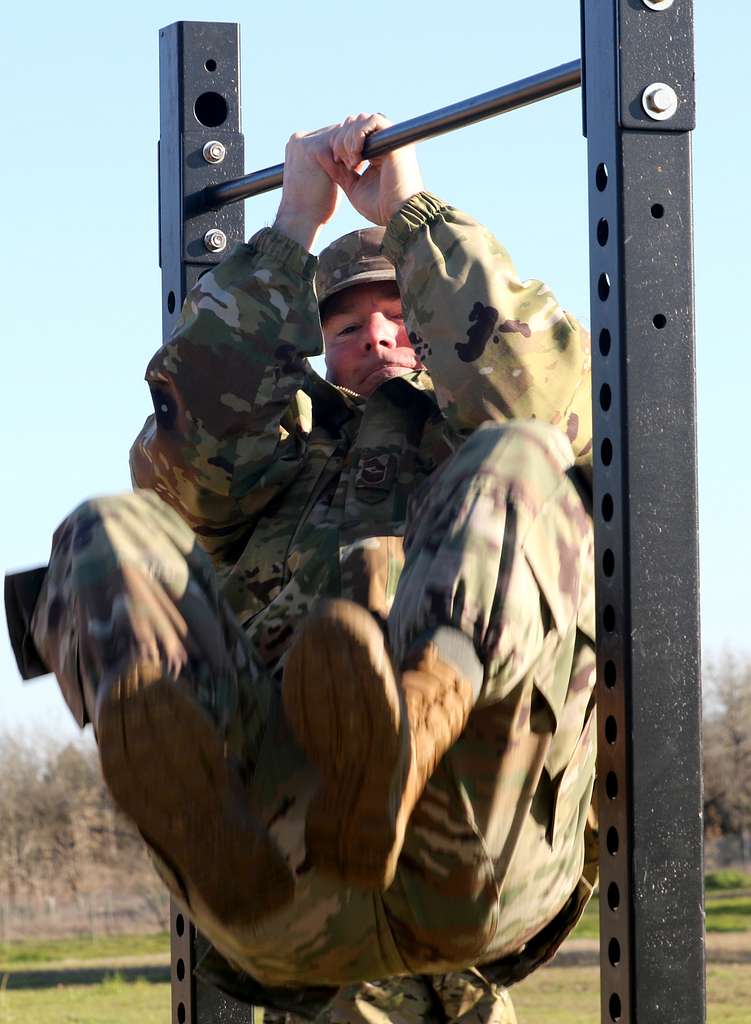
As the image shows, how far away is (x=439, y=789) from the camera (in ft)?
6.52

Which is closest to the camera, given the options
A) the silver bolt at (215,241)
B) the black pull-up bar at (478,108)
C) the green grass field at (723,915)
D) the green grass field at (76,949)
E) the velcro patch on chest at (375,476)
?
the black pull-up bar at (478,108)

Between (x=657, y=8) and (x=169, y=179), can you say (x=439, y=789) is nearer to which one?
(x=657, y=8)

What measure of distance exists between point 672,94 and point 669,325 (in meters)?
0.29

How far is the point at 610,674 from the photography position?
80.4 inches

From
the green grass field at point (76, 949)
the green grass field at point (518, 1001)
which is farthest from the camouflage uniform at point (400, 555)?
the green grass field at point (76, 949)

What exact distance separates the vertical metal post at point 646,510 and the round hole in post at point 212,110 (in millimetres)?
1102

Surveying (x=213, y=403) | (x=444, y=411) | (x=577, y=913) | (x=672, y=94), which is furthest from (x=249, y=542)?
(x=672, y=94)

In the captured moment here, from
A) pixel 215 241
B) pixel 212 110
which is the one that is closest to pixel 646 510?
pixel 215 241

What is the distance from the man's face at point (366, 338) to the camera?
2820 mm

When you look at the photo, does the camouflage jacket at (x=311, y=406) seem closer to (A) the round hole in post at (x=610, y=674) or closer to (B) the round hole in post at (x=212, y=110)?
(A) the round hole in post at (x=610, y=674)

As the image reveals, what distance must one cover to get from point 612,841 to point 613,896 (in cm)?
6

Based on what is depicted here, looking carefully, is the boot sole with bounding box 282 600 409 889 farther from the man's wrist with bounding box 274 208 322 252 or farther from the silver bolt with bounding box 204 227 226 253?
the silver bolt with bounding box 204 227 226 253

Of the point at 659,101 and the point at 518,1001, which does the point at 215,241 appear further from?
the point at 518,1001

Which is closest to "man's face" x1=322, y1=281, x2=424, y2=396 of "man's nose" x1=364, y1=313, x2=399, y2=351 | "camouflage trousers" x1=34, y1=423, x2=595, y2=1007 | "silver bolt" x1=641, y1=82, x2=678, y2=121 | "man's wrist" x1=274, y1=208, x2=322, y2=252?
"man's nose" x1=364, y1=313, x2=399, y2=351
